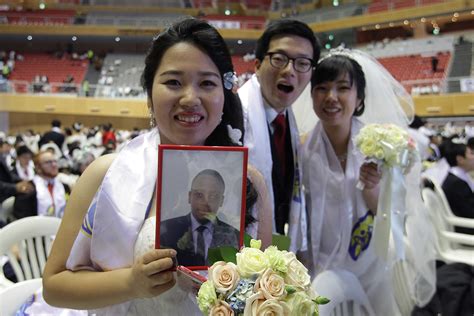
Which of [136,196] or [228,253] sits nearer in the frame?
[228,253]

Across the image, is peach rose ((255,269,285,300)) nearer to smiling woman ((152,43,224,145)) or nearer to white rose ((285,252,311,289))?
white rose ((285,252,311,289))

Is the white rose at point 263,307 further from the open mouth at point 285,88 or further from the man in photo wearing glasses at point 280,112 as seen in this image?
the open mouth at point 285,88

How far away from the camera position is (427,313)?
3170 millimetres

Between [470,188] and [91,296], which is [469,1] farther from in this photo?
[91,296]

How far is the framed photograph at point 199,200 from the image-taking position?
3.15 feet

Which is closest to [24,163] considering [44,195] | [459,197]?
[44,195]

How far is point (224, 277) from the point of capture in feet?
2.76

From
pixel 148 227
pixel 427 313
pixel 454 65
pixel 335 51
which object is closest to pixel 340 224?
pixel 335 51

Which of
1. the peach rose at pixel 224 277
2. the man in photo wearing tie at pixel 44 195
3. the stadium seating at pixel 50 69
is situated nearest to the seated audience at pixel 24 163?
the man in photo wearing tie at pixel 44 195

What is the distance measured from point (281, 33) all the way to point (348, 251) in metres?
0.94

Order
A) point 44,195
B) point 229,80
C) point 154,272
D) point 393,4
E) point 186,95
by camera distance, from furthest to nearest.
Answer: point 393,4
point 44,195
point 229,80
point 186,95
point 154,272

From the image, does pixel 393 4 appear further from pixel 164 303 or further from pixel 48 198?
pixel 164 303

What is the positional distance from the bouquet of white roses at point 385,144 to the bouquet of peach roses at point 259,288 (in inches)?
50.3

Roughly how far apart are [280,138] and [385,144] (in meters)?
0.42
